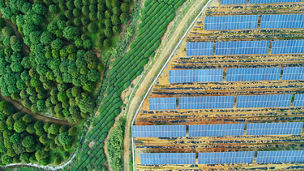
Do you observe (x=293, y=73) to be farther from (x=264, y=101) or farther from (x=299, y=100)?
(x=264, y=101)

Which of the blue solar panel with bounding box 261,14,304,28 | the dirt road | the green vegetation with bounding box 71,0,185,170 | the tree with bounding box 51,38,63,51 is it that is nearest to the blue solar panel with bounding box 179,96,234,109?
the dirt road

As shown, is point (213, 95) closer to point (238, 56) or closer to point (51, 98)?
point (238, 56)

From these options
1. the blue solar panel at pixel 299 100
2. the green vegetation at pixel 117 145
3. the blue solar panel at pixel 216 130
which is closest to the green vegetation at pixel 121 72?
the green vegetation at pixel 117 145

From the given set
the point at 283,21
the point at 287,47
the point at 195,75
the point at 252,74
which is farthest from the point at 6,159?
the point at 283,21

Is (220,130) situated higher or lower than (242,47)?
lower

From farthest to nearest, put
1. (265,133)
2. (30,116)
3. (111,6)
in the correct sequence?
(30,116)
(111,6)
(265,133)

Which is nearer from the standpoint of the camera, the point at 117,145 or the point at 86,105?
the point at 117,145

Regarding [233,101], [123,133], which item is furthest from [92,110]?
[233,101]
